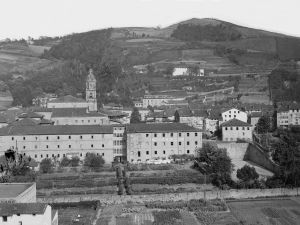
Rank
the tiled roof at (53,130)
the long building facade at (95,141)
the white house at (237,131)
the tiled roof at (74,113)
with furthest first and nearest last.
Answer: the tiled roof at (74,113)
the white house at (237,131)
the tiled roof at (53,130)
the long building facade at (95,141)

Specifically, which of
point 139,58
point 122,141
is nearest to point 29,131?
point 122,141

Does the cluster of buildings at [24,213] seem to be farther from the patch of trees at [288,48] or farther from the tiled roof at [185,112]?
the patch of trees at [288,48]

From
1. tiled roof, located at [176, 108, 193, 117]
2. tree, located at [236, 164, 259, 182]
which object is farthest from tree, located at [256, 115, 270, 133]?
tree, located at [236, 164, 259, 182]

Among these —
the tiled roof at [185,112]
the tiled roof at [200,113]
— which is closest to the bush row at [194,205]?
the tiled roof at [185,112]

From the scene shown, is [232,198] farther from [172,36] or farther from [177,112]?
[172,36]

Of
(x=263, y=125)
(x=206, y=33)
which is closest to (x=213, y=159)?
(x=263, y=125)
